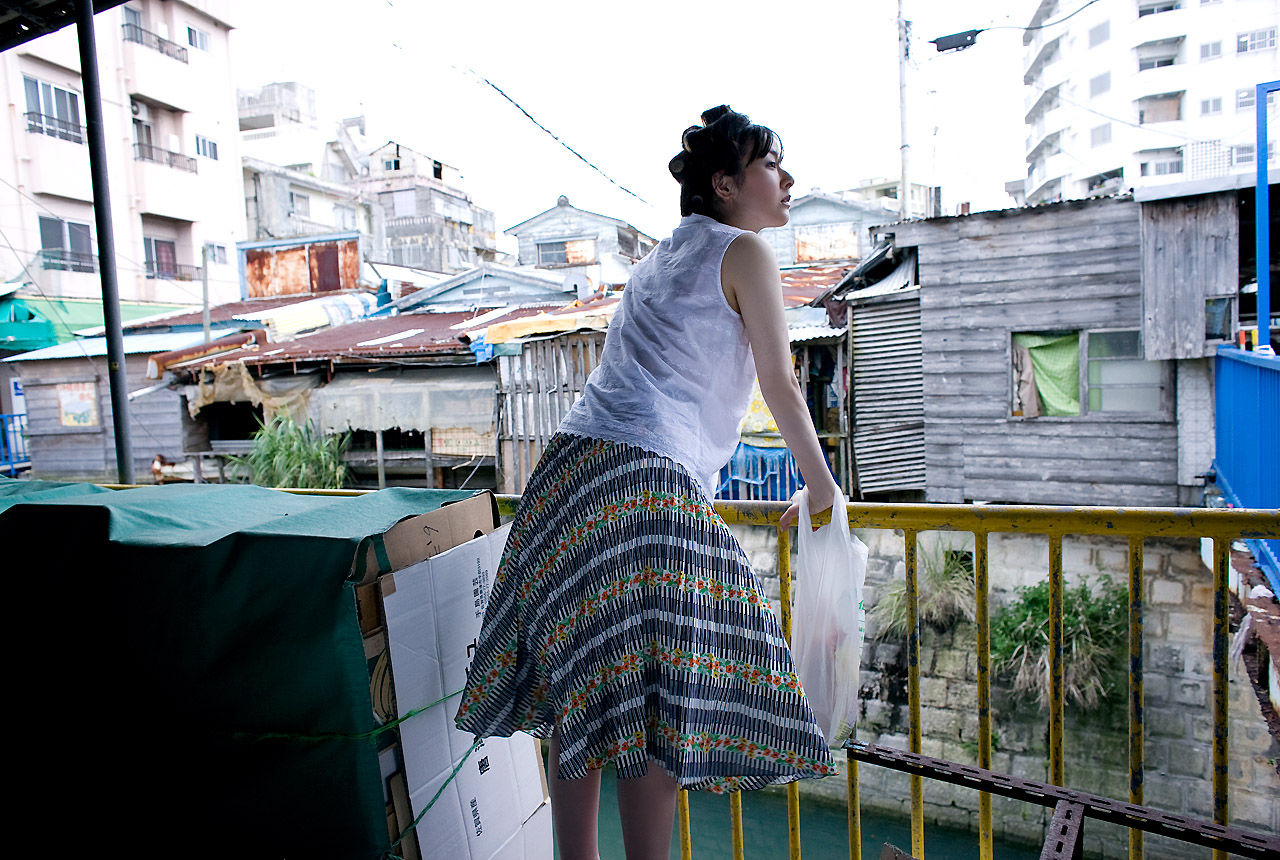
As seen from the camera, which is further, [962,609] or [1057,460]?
[1057,460]

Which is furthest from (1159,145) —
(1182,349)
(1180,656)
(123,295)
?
(123,295)

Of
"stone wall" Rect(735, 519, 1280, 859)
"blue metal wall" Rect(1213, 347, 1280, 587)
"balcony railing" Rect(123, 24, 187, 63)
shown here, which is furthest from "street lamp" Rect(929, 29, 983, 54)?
"balcony railing" Rect(123, 24, 187, 63)

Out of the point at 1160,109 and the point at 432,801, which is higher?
the point at 1160,109

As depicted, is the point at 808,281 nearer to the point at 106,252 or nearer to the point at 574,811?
the point at 106,252

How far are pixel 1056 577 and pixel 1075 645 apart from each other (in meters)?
7.67

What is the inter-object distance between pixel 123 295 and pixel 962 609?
2019 cm

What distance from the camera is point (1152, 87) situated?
3028cm

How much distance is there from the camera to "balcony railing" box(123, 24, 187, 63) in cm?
1970

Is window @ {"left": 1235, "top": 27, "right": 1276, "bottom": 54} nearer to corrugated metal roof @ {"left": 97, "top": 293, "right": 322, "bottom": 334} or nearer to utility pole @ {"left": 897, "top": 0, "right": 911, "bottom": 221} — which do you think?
utility pole @ {"left": 897, "top": 0, "right": 911, "bottom": 221}

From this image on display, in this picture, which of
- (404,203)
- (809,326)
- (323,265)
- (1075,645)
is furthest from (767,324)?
(404,203)

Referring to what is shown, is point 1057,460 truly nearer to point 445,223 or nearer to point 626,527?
point 626,527

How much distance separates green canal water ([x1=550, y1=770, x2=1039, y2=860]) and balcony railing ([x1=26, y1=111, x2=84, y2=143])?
62.8ft

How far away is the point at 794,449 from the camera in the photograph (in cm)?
153

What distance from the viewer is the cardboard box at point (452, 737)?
170 centimetres
